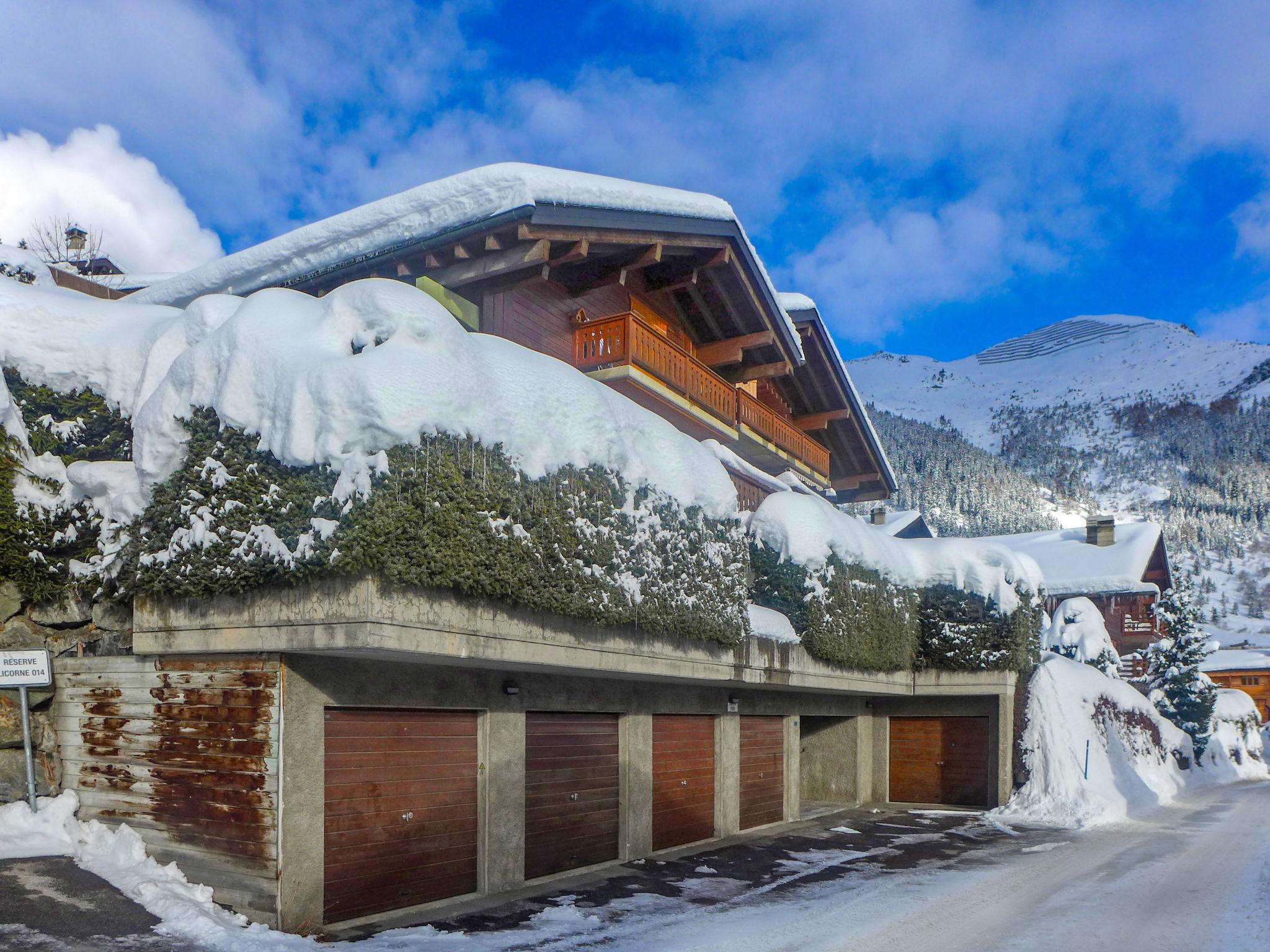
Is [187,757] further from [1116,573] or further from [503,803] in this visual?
[1116,573]

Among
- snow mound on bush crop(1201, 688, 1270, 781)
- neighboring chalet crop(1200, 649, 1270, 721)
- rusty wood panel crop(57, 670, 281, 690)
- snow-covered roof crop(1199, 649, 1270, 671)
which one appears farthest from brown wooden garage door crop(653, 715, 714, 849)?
neighboring chalet crop(1200, 649, 1270, 721)

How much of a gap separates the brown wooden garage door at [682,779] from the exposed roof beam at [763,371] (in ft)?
27.0

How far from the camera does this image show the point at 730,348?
781 inches

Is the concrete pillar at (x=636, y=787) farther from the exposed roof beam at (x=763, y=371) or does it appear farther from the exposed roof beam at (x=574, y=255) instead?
the exposed roof beam at (x=763, y=371)

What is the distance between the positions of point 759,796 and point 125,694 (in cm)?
1097

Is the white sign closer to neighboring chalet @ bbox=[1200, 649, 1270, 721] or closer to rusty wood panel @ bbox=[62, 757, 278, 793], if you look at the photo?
rusty wood panel @ bbox=[62, 757, 278, 793]

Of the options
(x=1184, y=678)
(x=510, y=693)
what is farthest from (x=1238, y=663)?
(x=510, y=693)

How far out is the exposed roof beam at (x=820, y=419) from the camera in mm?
24766

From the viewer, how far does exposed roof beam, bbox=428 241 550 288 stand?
12938 mm

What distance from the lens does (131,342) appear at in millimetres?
9844

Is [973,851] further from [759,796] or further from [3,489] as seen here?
[3,489]

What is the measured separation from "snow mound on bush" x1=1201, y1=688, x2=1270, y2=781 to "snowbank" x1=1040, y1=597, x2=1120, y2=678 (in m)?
4.25

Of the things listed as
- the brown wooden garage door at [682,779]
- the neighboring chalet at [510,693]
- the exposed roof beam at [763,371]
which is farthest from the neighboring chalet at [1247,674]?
the brown wooden garage door at [682,779]

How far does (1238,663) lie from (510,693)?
70332 mm
